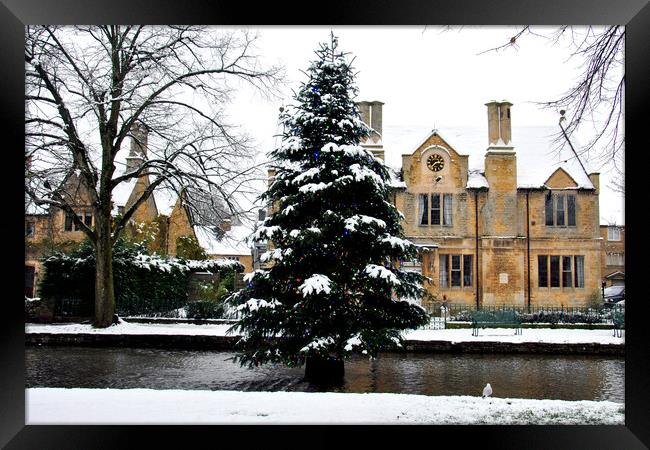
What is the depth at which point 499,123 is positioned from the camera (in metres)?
23.6

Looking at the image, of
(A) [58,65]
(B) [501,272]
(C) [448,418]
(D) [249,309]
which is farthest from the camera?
(B) [501,272]

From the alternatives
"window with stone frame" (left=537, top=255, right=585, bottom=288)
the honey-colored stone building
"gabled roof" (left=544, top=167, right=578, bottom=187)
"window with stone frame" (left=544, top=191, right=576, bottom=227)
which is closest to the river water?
"window with stone frame" (left=537, top=255, right=585, bottom=288)

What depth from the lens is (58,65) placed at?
1466 cm

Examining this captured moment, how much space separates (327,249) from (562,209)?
17.3 m


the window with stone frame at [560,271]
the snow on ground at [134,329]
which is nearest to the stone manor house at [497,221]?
the window with stone frame at [560,271]

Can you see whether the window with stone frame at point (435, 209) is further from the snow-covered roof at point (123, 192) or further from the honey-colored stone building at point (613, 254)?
the snow-covered roof at point (123, 192)

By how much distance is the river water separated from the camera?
9.88 m

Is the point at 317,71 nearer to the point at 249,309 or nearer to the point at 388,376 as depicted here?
the point at 249,309

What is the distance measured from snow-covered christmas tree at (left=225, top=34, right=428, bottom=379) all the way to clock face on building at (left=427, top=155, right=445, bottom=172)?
13939mm

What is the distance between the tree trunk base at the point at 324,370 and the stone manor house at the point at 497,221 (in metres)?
13.9

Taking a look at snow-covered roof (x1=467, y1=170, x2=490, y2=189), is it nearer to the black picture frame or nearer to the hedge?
the hedge
